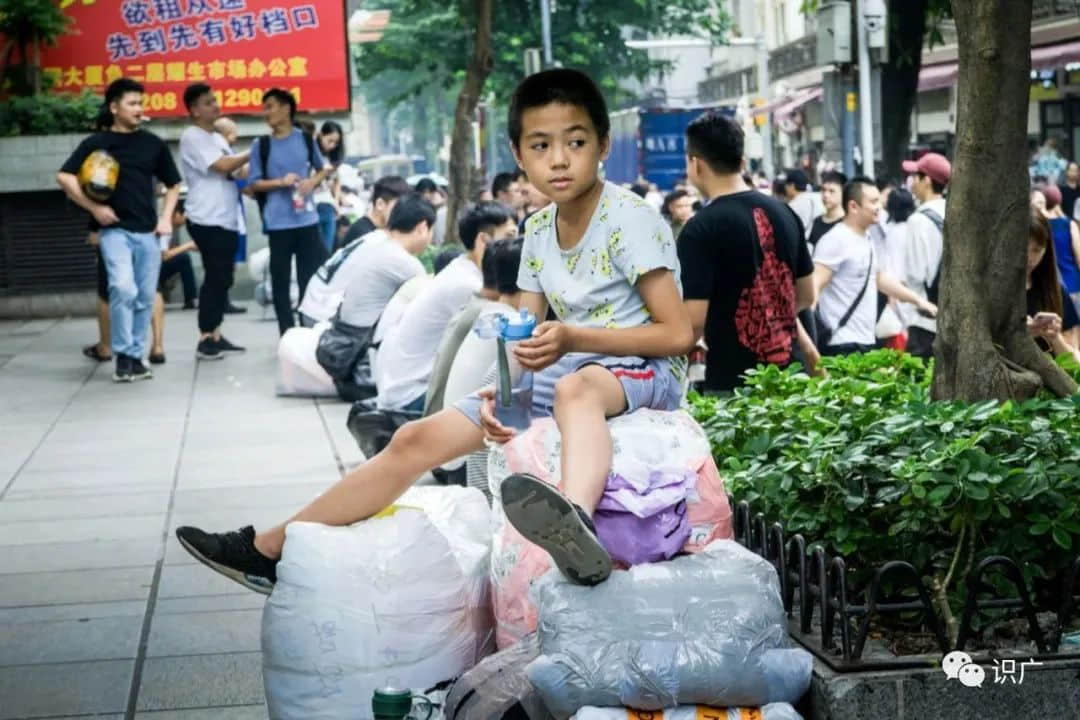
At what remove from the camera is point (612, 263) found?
5035 mm

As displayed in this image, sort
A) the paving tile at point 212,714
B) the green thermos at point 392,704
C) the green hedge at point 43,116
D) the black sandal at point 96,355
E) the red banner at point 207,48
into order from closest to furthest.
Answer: the green thermos at point 392,704 < the paving tile at point 212,714 < the black sandal at point 96,355 < the green hedge at point 43,116 < the red banner at point 207,48

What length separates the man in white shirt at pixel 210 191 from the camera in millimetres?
14641

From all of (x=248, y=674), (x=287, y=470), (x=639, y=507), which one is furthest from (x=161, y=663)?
(x=287, y=470)

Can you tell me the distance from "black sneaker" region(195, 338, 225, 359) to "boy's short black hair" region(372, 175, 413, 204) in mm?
2207

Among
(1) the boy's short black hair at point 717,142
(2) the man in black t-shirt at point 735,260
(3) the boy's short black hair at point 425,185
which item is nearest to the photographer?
(2) the man in black t-shirt at point 735,260

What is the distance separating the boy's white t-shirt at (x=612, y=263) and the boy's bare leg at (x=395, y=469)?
47 cm

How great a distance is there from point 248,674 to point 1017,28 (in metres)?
3.11

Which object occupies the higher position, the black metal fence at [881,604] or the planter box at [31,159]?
the planter box at [31,159]

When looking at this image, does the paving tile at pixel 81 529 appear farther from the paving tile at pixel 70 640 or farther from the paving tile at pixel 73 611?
the paving tile at pixel 70 640

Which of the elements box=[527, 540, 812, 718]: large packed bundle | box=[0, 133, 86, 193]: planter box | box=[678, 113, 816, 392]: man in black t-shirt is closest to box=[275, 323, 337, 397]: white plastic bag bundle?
box=[678, 113, 816, 392]: man in black t-shirt

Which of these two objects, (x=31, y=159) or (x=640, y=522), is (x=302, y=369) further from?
(x=640, y=522)

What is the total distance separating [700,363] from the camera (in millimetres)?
13555

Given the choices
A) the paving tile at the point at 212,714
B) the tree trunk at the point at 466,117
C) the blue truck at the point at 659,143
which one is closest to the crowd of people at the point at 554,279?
the paving tile at the point at 212,714

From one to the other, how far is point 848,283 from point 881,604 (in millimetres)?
6080
